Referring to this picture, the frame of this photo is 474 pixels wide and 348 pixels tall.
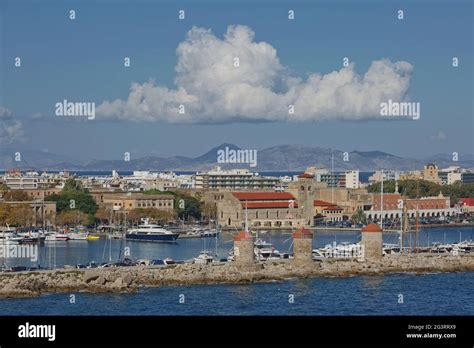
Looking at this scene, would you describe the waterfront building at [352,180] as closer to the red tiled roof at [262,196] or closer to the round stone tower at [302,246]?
the red tiled roof at [262,196]

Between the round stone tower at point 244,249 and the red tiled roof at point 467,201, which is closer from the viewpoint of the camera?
the round stone tower at point 244,249

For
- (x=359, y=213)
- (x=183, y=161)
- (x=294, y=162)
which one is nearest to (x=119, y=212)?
(x=359, y=213)

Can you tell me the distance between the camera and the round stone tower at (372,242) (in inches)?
850

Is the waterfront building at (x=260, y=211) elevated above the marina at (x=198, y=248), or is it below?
above

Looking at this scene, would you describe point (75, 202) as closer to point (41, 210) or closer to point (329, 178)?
point (41, 210)

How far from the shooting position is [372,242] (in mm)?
21734

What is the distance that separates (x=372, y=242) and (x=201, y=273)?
3.76 meters

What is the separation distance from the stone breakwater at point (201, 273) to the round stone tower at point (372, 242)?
0.57 ft

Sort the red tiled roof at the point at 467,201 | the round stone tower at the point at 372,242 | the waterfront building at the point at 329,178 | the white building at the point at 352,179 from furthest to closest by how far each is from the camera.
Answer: the waterfront building at the point at 329,178, the white building at the point at 352,179, the red tiled roof at the point at 467,201, the round stone tower at the point at 372,242

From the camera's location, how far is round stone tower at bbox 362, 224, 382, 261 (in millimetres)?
21578

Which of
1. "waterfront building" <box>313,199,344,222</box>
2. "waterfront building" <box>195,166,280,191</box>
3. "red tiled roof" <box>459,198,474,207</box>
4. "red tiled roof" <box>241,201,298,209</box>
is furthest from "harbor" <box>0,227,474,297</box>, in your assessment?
"waterfront building" <box>195,166,280,191</box>
